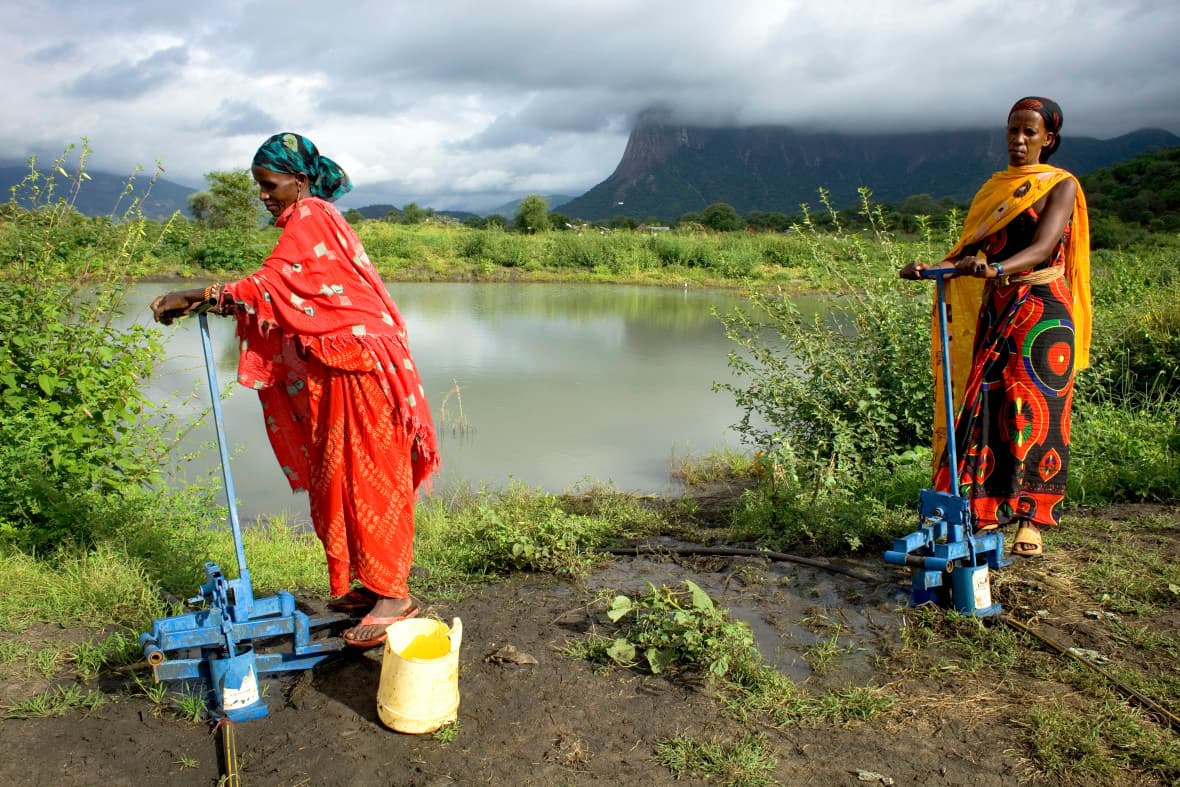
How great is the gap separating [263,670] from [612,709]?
109 centimetres

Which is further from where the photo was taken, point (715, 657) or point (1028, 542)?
point (1028, 542)

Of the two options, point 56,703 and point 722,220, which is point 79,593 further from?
point 722,220

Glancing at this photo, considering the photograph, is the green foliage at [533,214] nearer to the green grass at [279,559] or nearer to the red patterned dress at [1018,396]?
the green grass at [279,559]

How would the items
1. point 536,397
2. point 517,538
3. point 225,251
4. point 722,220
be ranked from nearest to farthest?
point 517,538, point 536,397, point 225,251, point 722,220

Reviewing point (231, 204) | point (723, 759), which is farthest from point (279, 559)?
point (231, 204)

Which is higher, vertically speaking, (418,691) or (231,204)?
(231,204)

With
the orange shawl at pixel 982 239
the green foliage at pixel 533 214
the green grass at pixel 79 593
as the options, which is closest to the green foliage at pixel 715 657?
the orange shawl at pixel 982 239

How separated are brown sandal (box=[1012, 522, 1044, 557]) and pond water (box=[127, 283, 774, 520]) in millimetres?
2913

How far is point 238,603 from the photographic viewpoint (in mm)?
2445

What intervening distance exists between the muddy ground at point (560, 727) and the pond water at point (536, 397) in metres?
1.99

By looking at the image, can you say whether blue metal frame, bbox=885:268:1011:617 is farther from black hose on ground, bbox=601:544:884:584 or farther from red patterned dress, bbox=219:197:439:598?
red patterned dress, bbox=219:197:439:598

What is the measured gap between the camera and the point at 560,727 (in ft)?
7.89

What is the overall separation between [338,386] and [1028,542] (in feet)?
8.95

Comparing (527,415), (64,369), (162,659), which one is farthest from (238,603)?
(527,415)
